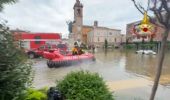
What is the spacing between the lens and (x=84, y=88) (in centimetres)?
627

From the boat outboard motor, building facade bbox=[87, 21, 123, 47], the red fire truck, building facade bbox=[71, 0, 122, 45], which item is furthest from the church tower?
the boat outboard motor

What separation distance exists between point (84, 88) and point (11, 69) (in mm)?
1948

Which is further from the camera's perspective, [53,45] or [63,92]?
[53,45]

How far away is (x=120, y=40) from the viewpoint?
99188mm

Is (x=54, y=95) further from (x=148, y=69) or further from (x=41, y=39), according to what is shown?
(x=41, y=39)

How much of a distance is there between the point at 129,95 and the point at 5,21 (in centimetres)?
682

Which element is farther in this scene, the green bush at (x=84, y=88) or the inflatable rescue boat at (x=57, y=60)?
the inflatable rescue boat at (x=57, y=60)

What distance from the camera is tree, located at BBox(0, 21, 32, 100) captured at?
4.70 metres

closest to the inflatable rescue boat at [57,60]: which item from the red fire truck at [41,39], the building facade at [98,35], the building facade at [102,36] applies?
the red fire truck at [41,39]

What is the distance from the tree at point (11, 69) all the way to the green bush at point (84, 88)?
47.7 inches

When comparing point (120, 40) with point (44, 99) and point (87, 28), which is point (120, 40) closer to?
point (87, 28)

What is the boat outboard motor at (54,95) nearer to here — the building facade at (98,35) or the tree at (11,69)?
the tree at (11,69)

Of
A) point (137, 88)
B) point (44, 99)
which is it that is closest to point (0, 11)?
point (44, 99)

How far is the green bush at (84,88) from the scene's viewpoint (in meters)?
6.18
